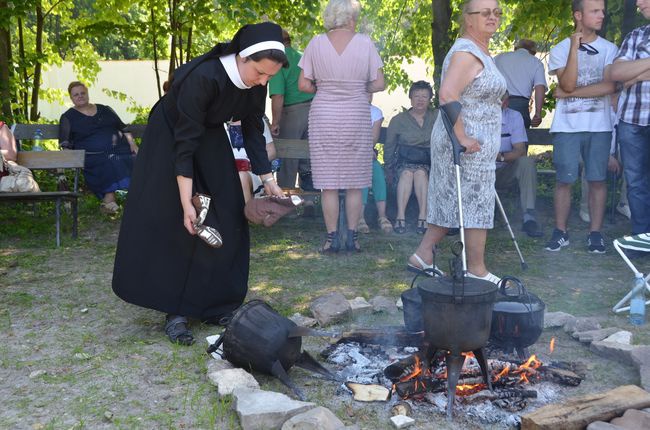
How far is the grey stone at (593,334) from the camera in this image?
4.40 m

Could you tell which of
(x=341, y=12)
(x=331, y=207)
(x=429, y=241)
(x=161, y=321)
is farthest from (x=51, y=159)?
(x=429, y=241)

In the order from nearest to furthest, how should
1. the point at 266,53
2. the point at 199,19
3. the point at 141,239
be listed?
the point at 266,53, the point at 141,239, the point at 199,19

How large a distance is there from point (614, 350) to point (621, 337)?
25cm

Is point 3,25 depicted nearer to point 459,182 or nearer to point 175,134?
point 175,134

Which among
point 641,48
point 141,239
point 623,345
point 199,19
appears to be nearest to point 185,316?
point 141,239

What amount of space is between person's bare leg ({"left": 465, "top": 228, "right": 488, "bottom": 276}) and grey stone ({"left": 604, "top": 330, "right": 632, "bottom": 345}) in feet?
3.63

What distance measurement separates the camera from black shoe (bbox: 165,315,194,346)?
4.41 meters

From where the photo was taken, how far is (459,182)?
4754 millimetres

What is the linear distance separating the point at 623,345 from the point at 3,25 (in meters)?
8.69

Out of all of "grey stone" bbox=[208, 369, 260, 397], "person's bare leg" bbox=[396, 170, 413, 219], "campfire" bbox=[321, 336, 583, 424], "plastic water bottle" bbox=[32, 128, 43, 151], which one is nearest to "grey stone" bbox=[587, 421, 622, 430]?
"campfire" bbox=[321, 336, 583, 424]

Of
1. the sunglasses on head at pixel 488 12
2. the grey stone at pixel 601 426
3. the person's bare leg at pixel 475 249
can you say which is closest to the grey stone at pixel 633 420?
the grey stone at pixel 601 426

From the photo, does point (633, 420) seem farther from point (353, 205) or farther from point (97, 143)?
point (97, 143)

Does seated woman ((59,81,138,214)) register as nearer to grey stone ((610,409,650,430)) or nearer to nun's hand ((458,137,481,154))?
nun's hand ((458,137,481,154))

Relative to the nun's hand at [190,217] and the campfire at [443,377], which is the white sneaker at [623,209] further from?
the nun's hand at [190,217]
